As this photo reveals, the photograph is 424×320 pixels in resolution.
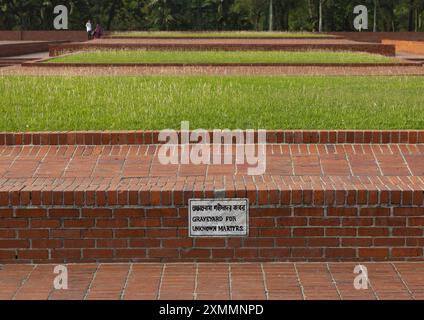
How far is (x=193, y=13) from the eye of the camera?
6925 cm

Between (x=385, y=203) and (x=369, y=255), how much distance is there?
A: 0.43 meters

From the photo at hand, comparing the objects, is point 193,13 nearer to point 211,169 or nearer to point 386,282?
point 211,169

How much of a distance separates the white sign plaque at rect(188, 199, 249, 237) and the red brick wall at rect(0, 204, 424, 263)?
0.06 metres

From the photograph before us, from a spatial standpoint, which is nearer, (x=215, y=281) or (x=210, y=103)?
(x=215, y=281)

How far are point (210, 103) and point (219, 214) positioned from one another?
11.6 ft

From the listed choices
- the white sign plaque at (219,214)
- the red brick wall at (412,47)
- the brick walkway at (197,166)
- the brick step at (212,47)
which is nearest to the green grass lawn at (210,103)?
the brick walkway at (197,166)

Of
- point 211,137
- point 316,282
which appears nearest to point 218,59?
point 211,137

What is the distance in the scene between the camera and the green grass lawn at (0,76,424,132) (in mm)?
7582

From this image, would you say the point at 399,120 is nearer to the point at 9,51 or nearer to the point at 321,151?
the point at 321,151

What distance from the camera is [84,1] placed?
6450 centimetres

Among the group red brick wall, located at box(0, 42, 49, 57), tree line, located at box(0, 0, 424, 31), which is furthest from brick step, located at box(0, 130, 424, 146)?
tree line, located at box(0, 0, 424, 31)

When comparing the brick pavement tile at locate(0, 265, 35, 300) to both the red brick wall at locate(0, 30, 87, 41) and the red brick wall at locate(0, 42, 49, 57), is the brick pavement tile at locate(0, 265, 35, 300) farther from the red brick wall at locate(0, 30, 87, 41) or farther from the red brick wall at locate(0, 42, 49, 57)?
the red brick wall at locate(0, 30, 87, 41)

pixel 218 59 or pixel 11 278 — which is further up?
pixel 218 59
